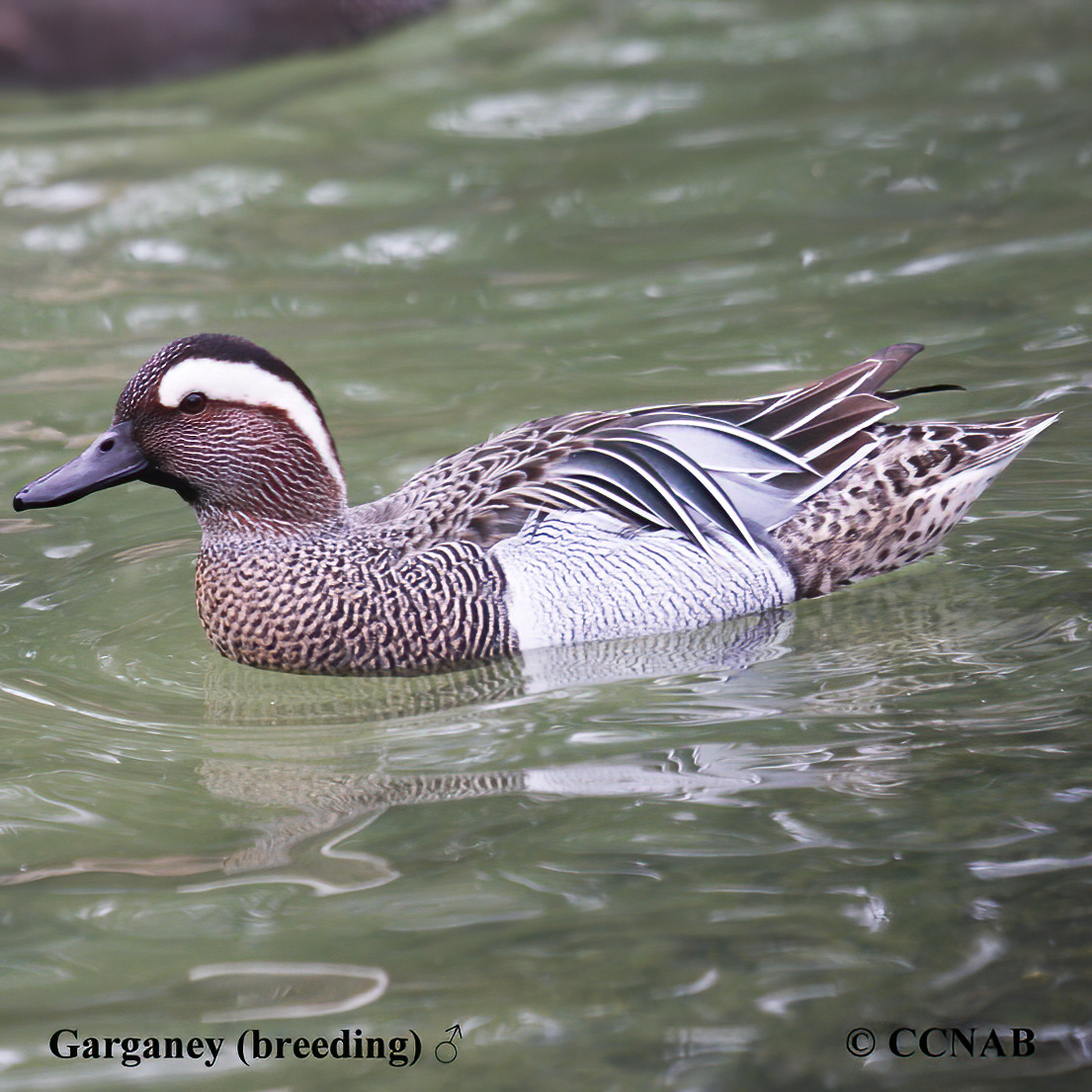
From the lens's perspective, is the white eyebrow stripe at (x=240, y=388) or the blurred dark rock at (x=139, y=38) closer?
the white eyebrow stripe at (x=240, y=388)

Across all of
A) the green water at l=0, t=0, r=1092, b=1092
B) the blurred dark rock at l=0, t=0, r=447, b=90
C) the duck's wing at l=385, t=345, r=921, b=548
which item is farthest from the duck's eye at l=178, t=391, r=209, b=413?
the blurred dark rock at l=0, t=0, r=447, b=90

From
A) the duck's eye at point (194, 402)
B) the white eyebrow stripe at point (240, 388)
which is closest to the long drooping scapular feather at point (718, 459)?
the white eyebrow stripe at point (240, 388)

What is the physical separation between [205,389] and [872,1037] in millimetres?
2969

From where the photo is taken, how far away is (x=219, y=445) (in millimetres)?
5555

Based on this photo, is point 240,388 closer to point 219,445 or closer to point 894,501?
point 219,445

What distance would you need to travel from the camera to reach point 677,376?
7.68 m

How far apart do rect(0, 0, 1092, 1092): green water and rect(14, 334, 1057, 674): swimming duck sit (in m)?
0.16

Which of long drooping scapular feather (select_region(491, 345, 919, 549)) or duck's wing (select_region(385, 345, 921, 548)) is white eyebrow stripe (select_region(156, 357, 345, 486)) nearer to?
duck's wing (select_region(385, 345, 921, 548))

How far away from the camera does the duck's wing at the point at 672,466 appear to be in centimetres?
557

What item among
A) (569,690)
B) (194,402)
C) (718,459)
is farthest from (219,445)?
(718,459)

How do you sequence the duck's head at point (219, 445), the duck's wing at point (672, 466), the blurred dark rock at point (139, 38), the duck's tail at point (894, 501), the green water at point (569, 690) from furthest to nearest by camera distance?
the blurred dark rock at point (139, 38)
the duck's tail at point (894, 501)
the duck's wing at point (672, 466)
the duck's head at point (219, 445)
the green water at point (569, 690)

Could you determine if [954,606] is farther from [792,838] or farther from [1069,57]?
[1069,57]

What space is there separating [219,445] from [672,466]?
1450 millimetres

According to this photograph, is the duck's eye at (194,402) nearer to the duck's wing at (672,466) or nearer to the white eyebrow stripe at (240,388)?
the white eyebrow stripe at (240,388)
